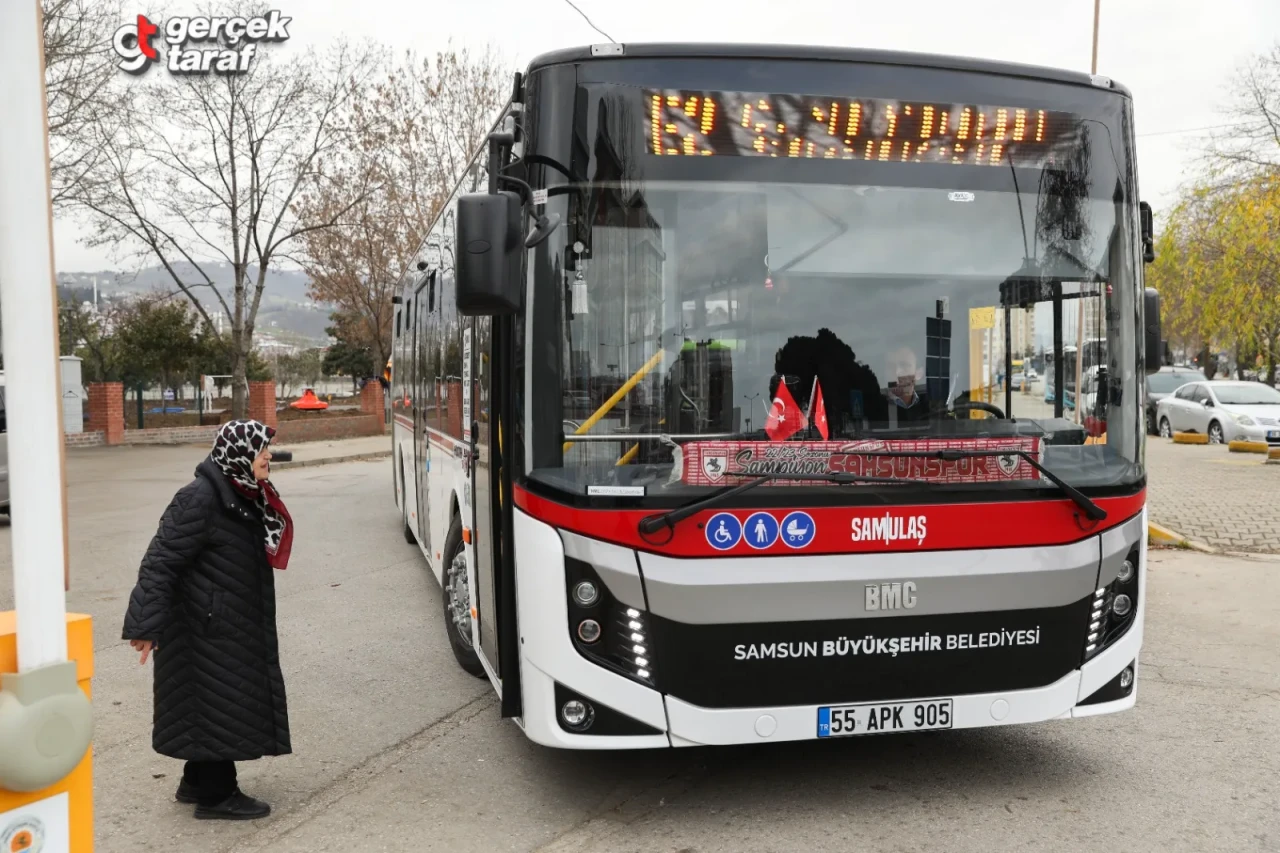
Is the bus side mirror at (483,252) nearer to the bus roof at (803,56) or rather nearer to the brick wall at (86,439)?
the bus roof at (803,56)

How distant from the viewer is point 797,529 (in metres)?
4.30

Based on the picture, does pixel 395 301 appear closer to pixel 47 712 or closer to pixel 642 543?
pixel 642 543

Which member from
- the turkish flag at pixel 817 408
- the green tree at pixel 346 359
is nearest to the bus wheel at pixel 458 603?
the turkish flag at pixel 817 408

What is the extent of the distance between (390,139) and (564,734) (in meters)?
31.1

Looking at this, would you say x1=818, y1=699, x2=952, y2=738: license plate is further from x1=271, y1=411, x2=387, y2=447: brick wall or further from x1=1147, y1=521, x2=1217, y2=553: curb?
x1=271, y1=411, x2=387, y2=447: brick wall

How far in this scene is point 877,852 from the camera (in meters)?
4.19

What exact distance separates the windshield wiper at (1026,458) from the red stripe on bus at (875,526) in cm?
6

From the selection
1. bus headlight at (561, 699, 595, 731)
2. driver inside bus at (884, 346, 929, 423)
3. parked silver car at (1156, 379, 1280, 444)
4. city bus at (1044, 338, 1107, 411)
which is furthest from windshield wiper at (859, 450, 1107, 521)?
parked silver car at (1156, 379, 1280, 444)

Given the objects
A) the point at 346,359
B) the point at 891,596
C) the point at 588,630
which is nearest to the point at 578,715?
the point at 588,630

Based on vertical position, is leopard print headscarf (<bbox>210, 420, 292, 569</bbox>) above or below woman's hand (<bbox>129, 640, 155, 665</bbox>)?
above

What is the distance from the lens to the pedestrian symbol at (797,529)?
429cm

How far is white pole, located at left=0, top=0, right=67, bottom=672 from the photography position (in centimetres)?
239

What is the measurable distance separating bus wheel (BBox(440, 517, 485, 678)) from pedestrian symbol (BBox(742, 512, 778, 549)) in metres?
2.57

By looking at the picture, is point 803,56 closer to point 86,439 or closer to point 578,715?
point 578,715
